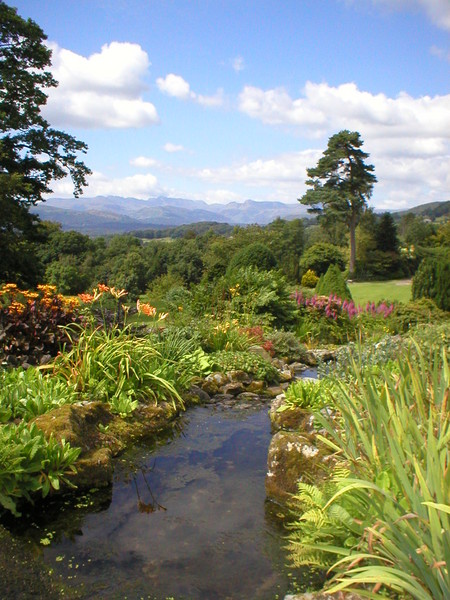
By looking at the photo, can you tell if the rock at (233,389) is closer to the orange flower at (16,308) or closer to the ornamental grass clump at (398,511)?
the orange flower at (16,308)

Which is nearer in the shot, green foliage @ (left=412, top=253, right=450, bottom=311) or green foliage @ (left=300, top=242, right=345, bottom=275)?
green foliage @ (left=412, top=253, right=450, bottom=311)

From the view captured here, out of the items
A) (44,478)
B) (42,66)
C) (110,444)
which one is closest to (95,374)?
(110,444)

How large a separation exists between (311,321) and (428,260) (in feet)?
22.2

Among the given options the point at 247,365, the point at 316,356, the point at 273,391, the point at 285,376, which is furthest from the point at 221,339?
the point at 316,356

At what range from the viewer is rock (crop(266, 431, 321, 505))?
156 inches

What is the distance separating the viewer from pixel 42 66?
20.9 meters

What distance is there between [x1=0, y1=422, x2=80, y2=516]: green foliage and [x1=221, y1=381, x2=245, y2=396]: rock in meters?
3.32

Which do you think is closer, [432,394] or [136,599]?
[136,599]

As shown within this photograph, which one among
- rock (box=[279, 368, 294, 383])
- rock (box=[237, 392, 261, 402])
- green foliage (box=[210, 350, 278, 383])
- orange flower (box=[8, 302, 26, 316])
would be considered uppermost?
orange flower (box=[8, 302, 26, 316])

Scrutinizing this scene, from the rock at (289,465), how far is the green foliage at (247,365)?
10.6ft

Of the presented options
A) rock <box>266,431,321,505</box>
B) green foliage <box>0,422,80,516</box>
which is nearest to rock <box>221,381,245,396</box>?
rock <box>266,431,321,505</box>

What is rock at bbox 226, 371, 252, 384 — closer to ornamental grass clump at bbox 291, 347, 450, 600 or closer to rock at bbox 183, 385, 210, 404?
rock at bbox 183, 385, 210, 404

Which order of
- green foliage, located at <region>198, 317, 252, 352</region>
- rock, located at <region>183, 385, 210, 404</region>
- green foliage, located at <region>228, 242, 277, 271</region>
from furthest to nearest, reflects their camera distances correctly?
green foliage, located at <region>228, 242, 277, 271</region>, green foliage, located at <region>198, 317, 252, 352</region>, rock, located at <region>183, 385, 210, 404</region>

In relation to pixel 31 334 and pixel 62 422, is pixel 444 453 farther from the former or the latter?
pixel 31 334
